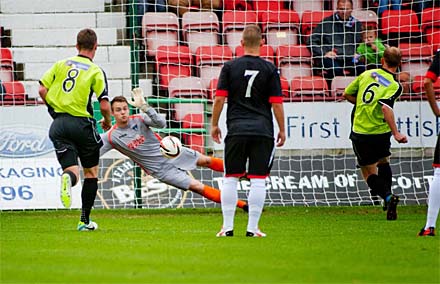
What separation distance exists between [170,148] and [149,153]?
1.28 feet

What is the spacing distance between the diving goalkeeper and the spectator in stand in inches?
143

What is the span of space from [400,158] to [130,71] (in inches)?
167

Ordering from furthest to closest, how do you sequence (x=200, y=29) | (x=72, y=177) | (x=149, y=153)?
1. (x=200, y=29)
2. (x=149, y=153)
3. (x=72, y=177)

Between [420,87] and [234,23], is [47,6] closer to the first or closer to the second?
[234,23]

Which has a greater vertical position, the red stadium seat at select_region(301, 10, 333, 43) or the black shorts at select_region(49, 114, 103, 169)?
the red stadium seat at select_region(301, 10, 333, 43)

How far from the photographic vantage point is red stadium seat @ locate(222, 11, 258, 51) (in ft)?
57.2

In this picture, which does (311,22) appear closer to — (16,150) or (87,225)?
(16,150)

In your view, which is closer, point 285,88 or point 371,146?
point 371,146

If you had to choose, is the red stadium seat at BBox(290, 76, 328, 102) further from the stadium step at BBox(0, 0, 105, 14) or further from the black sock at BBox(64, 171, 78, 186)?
the black sock at BBox(64, 171, 78, 186)

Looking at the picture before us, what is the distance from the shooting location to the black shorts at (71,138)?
1109 cm

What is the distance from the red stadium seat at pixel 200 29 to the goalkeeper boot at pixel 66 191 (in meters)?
6.84

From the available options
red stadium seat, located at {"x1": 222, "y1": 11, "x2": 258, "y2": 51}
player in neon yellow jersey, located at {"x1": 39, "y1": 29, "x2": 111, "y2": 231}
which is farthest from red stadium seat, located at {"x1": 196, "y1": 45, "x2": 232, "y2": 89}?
player in neon yellow jersey, located at {"x1": 39, "y1": 29, "x2": 111, "y2": 231}

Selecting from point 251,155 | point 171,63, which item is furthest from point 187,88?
point 251,155

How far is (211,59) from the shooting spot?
56.2 feet
